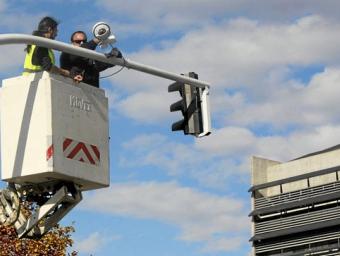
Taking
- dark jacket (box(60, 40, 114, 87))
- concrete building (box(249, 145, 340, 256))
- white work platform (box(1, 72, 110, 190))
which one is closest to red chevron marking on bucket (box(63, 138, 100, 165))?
white work platform (box(1, 72, 110, 190))

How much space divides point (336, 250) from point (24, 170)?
5830cm

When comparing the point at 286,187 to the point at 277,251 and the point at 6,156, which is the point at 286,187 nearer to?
the point at 277,251

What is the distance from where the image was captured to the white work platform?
13852 mm

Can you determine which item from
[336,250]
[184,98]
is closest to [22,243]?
[184,98]

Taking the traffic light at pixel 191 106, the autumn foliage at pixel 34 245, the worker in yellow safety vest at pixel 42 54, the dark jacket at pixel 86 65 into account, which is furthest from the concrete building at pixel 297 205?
the worker in yellow safety vest at pixel 42 54

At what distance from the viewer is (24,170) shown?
1394 centimetres

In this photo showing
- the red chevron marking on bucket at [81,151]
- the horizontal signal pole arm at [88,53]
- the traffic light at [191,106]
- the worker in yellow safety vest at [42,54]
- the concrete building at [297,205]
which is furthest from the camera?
the concrete building at [297,205]

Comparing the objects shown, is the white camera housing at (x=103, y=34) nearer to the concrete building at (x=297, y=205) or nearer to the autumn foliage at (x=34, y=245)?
the autumn foliage at (x=34, y=245)

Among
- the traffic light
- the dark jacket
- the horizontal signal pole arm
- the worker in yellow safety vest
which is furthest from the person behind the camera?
the traffic light

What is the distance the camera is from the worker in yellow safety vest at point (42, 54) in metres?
14.6

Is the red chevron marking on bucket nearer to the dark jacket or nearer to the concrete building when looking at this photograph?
the dark jacket

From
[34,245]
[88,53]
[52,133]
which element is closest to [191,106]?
[88,53]

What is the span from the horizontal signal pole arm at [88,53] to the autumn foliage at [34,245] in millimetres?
26887

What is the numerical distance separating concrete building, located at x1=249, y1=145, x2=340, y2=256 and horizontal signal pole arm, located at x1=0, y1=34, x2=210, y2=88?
55504 mm
